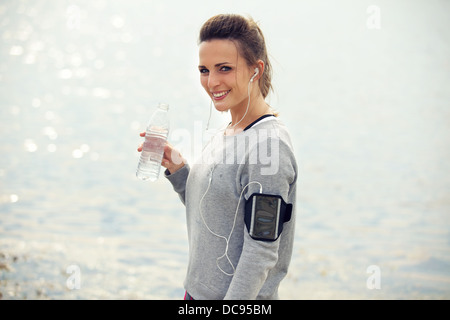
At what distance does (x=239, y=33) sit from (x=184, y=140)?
5805 mm

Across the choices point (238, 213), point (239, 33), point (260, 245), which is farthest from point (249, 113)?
point (260, 245)

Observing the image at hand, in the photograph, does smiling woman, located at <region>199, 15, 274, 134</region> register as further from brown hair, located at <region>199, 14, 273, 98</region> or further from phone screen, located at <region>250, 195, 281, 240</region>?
phone screen, located at <region>250, 195, 281, 240</region>

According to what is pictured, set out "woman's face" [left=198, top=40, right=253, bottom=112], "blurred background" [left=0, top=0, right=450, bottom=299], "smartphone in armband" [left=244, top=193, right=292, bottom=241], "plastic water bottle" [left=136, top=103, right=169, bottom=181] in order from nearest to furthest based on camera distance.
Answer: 1. "smartphone in armband" [left=244, top=193, right=292, bottom=241]
2. "woman's face" [left=198, top=40, right=253, bottom=112]
3. "plastic water bottle" [left=136, top=103, right=169, bottom=181]
4. "blurred background" [left=0, top=0, right=450, bottom=299]

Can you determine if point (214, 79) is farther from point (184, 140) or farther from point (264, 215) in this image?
point (184, 140)

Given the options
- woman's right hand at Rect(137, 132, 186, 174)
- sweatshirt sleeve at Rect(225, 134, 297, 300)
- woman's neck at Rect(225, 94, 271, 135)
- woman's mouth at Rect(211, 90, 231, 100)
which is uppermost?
woman's mouth at Rect(211, 90, 231, 100)

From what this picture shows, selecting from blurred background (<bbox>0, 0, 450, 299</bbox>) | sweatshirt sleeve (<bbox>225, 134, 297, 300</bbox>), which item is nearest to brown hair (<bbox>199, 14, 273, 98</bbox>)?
blurred background (<bbox>0, 0, 450, 299</bbox>)

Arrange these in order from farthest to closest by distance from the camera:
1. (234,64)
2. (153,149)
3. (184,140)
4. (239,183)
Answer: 1. (184,140)
2. (153,149)
3. (234,64)
4. (239,183)

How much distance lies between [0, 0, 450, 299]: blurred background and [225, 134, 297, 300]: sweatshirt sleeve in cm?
81

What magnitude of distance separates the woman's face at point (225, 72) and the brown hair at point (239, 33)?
0.03 meters

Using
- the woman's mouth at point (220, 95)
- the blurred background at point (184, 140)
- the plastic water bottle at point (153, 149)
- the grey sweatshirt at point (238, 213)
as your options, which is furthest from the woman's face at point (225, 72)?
the plastic water bottle at point (153, 149)

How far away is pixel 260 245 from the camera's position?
1.82 meters

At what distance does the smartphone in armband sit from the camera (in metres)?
1.80

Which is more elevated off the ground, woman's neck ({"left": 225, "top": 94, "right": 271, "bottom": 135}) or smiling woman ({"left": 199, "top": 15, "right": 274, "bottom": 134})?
smiling woman ({"left": 199, "top": 15, "right": 274, "bottom": 134})
